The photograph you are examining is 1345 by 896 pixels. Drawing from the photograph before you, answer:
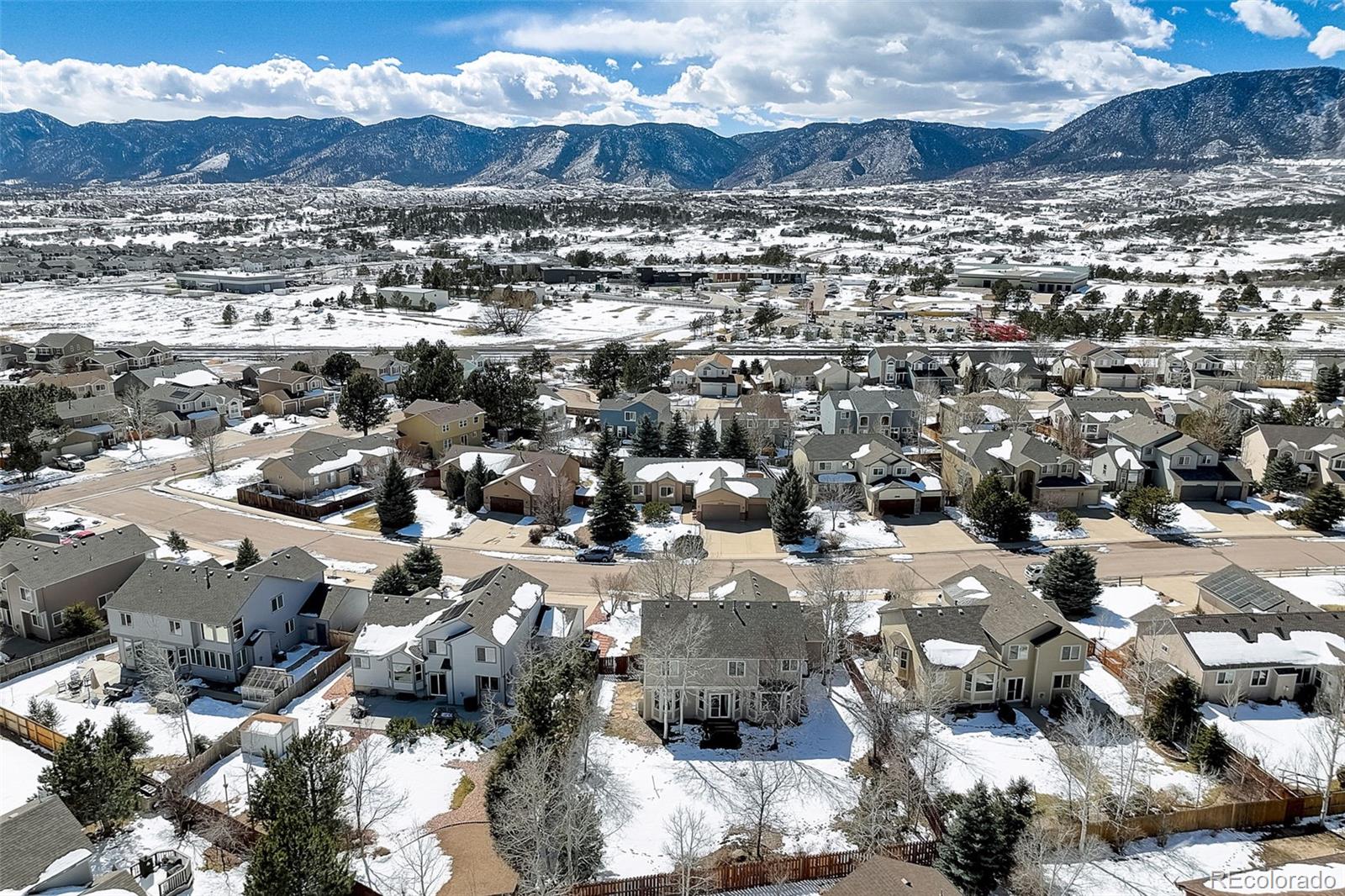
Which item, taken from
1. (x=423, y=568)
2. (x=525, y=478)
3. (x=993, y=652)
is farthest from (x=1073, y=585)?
(x=525, y=478)

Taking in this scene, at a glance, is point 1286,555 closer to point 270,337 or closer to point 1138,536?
point 1138,536

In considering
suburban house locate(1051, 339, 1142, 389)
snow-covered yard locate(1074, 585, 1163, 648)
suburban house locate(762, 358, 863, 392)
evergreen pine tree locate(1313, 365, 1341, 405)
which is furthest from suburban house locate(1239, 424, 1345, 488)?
suburban house locate(762, 358, 863, 392)

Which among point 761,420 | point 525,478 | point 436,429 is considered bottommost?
point 525,478

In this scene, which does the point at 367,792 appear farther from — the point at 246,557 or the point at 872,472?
the point at 872,472

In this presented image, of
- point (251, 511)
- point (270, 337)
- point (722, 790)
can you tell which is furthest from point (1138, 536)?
point (270, 337)

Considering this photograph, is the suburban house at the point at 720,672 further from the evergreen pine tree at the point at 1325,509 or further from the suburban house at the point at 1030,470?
the evergreen pine tree at the point at 1325,509

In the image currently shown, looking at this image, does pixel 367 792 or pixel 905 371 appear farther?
pixel 905 371

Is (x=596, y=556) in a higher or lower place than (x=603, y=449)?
lower

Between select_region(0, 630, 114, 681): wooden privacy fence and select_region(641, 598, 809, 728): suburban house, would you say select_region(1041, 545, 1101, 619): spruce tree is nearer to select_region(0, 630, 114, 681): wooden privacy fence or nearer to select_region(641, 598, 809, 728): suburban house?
select_region(641, 598, 809, 728): suburban house
